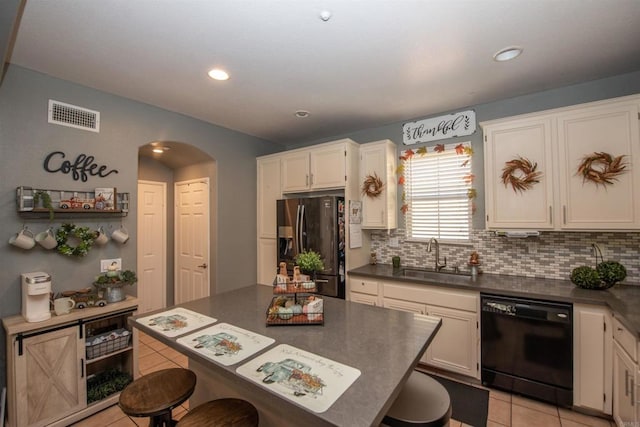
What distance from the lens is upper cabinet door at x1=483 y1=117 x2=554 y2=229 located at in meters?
2.49

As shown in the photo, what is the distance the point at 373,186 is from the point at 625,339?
2.34 meters

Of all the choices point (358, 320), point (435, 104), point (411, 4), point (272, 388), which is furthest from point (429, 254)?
point (272, 388)

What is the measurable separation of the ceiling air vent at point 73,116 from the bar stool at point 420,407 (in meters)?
3.16

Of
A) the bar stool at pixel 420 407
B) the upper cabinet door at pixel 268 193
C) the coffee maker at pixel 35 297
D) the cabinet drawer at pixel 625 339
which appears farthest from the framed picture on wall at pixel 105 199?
the cabinet drawer at pixel 625 339

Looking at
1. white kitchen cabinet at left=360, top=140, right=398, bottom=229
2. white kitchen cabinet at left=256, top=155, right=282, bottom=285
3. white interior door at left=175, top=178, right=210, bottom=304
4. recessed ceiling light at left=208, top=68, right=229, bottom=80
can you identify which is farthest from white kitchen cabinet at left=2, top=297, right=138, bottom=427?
white kitchen cabinet at left=360, top=140, right=398, bottom=229

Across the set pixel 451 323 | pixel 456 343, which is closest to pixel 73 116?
pixel 451 323

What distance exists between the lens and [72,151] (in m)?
2.45

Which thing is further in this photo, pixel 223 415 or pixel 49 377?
pixel 49 377

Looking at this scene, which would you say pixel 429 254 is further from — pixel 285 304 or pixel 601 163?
pixel 285 304

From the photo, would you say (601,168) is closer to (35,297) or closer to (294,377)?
(294,377)

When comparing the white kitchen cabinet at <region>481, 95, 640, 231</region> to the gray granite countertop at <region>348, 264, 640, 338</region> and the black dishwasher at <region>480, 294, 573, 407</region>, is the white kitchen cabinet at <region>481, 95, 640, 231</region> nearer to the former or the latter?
the gray granite countertop at <region>348, 264, 640, 338</region>

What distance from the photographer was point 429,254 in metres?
3.35

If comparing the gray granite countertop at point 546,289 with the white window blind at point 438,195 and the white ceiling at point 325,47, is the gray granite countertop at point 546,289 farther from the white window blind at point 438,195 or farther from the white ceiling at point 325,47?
the white ceiling at point 325,47

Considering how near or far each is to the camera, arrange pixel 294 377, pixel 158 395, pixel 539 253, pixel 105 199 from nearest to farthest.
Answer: pixel 294 377
pixel 158 395
pixel 105 199
pixel 539 253
